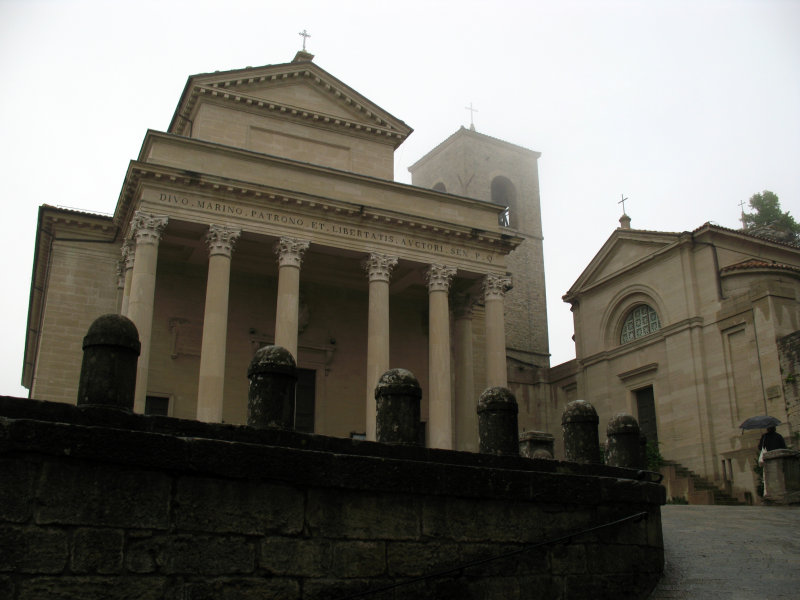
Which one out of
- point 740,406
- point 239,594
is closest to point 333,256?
point 740,406

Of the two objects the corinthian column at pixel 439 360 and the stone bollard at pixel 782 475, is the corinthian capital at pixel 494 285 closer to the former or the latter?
the corinthian column at pixel 439 360

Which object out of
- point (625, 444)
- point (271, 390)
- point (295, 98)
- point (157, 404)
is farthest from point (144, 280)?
point (625, 444)

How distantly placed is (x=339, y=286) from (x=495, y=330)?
18.6 ft

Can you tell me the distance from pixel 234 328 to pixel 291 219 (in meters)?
4.55

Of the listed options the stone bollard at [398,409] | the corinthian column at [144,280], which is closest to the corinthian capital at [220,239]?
the corinthian column at [144,280]

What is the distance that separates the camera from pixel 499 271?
25.8 metres

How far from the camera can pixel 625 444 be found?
11.3 meters

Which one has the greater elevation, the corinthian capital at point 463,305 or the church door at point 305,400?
the corinthian capital at point 463,305

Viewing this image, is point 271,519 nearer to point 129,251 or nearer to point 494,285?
point 129,251

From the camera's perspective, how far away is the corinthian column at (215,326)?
2070 cm

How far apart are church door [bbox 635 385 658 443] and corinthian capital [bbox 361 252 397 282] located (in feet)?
34.9

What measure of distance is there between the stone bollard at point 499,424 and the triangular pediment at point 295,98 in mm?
18044

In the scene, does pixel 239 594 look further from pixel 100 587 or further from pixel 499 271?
pixel 499 271

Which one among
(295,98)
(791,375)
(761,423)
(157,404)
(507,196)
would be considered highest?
(507,196)
